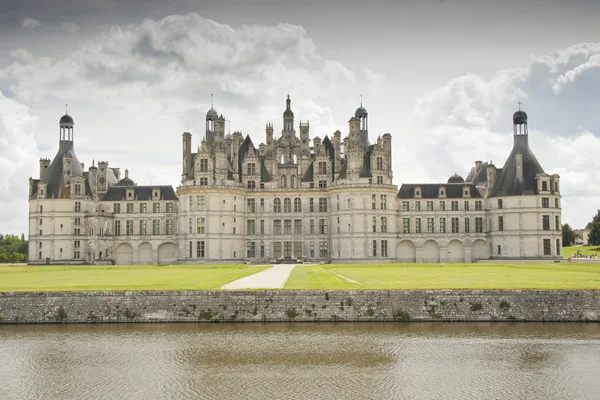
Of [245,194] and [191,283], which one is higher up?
[245,194]

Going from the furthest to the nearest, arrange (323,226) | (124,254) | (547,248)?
(124,254)
(323,226)
(547,248)

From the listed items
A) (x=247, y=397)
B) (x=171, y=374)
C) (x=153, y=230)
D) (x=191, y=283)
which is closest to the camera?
(x=247, y=397)

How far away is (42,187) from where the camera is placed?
8044 centimetres

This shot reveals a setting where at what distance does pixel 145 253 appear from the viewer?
3275 inches

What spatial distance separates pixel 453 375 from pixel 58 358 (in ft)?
48.2

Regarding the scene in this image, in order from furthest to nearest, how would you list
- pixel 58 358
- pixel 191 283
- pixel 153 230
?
pixel 153 230, pixel 191 283, pixel 58 358

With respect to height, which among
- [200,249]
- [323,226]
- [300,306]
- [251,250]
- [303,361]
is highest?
[323,226]

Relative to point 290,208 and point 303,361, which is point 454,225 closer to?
point 290,208

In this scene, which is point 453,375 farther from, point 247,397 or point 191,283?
point 191,283

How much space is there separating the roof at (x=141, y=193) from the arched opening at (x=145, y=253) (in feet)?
19.4

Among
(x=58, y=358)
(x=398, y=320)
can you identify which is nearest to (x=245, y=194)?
(x=398, y=320)

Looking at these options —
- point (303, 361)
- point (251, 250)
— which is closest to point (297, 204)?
point (251, 250)

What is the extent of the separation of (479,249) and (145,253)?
136 feet

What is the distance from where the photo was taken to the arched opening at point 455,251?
8119 cm
